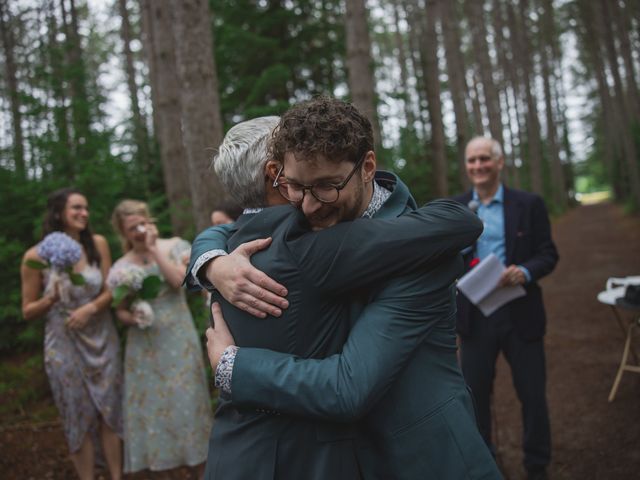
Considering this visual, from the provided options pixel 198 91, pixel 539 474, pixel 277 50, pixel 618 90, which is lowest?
pixel 539 474

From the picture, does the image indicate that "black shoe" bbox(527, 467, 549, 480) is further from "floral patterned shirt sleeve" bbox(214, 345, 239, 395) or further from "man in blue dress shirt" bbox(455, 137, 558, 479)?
"floral patterned shirt sleeve" bbox(214, 345, 239, 395)

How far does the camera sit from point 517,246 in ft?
12.5

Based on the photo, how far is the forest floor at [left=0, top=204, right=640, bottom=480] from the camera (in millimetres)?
4180

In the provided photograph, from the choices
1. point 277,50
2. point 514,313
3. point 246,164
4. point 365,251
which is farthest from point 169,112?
point 365,251

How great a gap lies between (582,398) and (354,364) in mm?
4893

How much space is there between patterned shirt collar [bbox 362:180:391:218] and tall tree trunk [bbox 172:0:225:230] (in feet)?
10.8

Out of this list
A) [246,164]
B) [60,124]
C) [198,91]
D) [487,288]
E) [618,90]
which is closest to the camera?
[246,164]

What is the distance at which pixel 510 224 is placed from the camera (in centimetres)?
382

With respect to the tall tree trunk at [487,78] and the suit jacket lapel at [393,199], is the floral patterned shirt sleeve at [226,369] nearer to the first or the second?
the suit jacket lapel at [393,199]

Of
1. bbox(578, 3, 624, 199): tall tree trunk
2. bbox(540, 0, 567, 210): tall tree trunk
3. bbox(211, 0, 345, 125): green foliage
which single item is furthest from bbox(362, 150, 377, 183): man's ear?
bbox(540, 0, 567, 210): tall tree trunk

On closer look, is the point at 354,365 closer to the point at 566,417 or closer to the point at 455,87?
the point at 566,417

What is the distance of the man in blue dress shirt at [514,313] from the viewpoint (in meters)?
3.69

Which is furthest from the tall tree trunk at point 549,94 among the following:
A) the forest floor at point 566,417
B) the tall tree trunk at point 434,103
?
the forest floor at point 566,417

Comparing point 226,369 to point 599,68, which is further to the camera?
point 599,68
